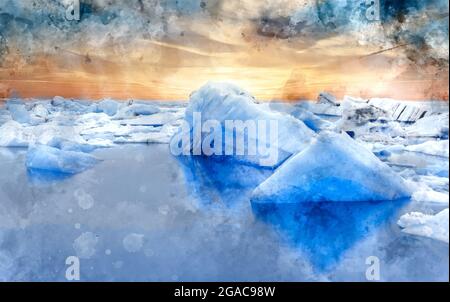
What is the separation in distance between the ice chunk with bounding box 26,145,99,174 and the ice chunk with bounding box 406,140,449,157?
164 centimetres

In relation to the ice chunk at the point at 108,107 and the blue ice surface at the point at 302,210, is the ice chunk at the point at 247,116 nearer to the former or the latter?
the blue ice surface at the point at 302,210

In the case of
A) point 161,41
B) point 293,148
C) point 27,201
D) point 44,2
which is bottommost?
point 27,201

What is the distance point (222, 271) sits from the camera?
159 cm

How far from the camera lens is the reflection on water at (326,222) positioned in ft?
5.48

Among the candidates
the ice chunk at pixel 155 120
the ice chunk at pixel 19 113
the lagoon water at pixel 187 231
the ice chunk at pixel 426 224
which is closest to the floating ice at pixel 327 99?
the lagoon water at pixel 187 231

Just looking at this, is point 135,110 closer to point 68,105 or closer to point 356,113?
point 68,105

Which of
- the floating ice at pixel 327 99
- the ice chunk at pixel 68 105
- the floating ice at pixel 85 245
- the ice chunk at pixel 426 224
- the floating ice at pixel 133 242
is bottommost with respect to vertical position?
the floating ice at pixel 85 245

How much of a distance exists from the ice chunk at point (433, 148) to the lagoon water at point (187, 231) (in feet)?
0.85

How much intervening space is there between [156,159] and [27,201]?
695 mm

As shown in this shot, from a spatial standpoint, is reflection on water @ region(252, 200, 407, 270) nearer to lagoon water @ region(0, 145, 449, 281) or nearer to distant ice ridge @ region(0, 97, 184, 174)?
lagoon water @ region(0, 145, 449, 281)

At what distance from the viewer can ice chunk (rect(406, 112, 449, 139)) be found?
1.49 metres

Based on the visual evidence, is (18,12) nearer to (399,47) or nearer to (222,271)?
(222,271)

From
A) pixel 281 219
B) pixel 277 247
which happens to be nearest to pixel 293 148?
pixel 281 219
